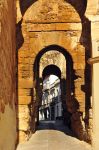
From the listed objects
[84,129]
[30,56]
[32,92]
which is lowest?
[84,129]

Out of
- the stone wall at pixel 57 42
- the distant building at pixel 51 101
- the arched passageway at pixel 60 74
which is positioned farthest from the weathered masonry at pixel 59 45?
the distant building at pixel 51 101

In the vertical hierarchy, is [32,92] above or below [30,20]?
below

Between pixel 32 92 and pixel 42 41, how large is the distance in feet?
5.48

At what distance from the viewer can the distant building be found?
35094mm

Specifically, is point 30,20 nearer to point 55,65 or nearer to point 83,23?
point 83,23

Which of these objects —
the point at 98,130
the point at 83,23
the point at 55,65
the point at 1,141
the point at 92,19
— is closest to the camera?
the point at 1,141

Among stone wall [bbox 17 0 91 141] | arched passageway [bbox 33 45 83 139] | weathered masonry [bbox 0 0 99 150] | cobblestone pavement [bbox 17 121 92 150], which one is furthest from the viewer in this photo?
arched passageway [bbox 33 45 83 139]

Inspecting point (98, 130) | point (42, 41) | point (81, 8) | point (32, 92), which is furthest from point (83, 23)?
point (98, 130)

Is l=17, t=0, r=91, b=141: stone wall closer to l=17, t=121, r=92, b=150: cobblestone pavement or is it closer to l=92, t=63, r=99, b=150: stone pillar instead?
l=17, t=121, r=92, b=150: cobblestone pavement

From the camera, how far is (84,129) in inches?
493

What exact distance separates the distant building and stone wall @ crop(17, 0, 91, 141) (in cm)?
2066

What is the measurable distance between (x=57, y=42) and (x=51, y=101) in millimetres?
26093

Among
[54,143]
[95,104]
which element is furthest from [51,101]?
[95,104]

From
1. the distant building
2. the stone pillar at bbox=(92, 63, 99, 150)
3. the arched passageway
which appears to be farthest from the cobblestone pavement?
the distant building
